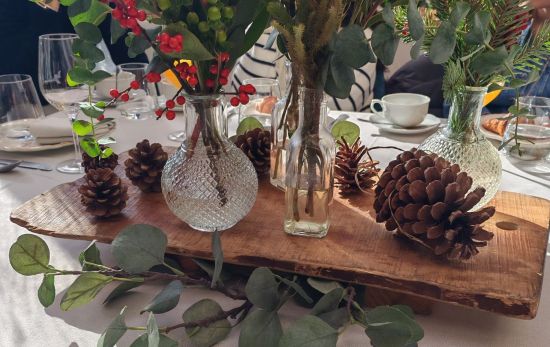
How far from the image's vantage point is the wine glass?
0.79m

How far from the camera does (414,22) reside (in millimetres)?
411

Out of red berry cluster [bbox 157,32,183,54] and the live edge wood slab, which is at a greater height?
red berry cluster [bbox 157,32,183,54]

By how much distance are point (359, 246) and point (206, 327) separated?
16 centimetres

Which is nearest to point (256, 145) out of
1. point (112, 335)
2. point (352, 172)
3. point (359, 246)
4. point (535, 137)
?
point (352, 172)

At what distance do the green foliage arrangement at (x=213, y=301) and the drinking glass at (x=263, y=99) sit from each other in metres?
0.39

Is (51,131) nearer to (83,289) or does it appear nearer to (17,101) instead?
(17,101)

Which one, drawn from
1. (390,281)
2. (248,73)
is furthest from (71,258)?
(248,73)

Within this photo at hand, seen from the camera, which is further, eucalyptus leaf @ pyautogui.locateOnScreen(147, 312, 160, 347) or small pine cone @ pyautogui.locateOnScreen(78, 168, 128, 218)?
small pine cone @ pyautogui.locateOnScreen(78, 168, 128, 218)

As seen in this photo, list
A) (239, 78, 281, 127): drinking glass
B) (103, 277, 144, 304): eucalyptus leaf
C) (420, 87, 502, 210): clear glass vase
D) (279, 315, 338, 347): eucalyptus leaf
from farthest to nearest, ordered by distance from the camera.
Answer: (239, 78, 281, 127): drinking glass → (420, 87, 502, 210): clear glass vase → (103, 277, 144, 304): eucalyptus leaf → (279, 315, 338, 347): eucalyptus leaf

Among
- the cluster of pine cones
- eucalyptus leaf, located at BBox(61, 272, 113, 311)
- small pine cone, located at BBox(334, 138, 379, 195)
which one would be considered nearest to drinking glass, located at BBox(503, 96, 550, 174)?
small pine cone, located at BBox(334, 138, 379, 195)

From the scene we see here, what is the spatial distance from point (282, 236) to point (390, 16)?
228 millimetres

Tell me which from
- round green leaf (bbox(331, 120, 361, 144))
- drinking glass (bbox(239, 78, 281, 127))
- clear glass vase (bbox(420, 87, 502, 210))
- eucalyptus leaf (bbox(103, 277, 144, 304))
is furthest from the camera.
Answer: drinking glass (bbox(239, 78, 281, 127))

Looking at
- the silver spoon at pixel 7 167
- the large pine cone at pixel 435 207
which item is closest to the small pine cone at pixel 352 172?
the large pine cone at pixel 435 207

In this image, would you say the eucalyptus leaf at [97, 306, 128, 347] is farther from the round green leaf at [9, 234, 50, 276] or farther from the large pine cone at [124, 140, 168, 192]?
the large pine cone at [124, 140, 168, 192]
